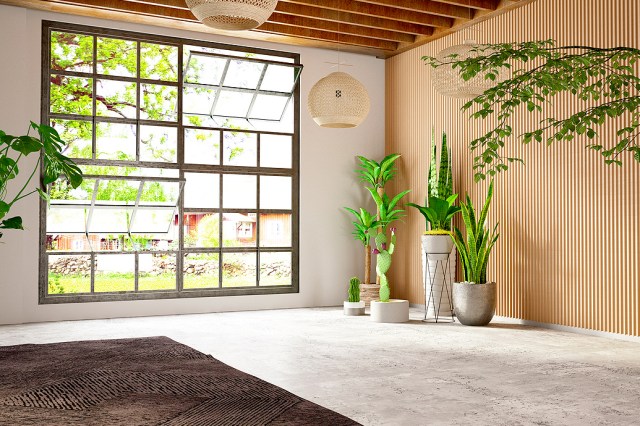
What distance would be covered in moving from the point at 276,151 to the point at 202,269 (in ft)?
5.53

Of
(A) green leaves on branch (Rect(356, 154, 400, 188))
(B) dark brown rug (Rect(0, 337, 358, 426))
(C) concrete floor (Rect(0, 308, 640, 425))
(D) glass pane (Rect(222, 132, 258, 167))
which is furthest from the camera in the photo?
(A) green leaves on branch (Rect(356, 154, 400, 188))

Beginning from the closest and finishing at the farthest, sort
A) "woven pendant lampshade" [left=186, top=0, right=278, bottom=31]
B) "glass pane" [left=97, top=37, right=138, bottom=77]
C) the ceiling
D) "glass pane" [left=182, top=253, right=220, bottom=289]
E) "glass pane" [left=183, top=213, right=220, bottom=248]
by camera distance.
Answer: "woven pendant lampshade" [left=186, top=0, right=278, bottom=31], the ceiling, "glass pane" [left=97, top=37, right=138, bottom=77], "glass pane" [left=183, top=213, right=220, bottom=248], "glass pane" [left=182, top=253, right=220, bottom=289]

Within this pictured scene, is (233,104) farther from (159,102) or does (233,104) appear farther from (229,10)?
(229,10)

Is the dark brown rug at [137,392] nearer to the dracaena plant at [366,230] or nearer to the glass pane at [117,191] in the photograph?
the glass pane at [117,191]

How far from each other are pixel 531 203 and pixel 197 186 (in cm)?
371

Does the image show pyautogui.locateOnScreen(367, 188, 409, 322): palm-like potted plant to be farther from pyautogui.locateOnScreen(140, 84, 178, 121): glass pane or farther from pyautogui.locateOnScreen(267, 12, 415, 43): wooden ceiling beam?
pyautogui.locateOnScreen(140, 84, 178, 121): glass pane

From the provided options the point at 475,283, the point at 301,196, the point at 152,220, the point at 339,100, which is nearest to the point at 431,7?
the point at 339,100

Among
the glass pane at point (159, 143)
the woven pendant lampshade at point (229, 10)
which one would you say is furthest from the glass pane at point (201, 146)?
the woven pendant lampshade at point (229, 10)

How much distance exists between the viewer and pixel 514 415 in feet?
11.7

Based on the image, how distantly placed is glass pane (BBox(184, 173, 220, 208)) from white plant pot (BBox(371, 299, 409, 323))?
2.30 metres

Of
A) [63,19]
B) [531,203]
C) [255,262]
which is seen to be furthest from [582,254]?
[63,19]

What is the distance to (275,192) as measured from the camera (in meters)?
8.61

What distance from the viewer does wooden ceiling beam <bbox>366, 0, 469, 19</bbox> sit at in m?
7.19

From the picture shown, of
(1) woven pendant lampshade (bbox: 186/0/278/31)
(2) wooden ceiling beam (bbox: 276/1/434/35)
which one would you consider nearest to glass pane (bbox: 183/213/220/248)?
(2) wooden ceiling beam (bbox: 276/1/434/35)
